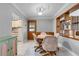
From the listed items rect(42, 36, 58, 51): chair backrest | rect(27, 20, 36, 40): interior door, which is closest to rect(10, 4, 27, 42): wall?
rect(42, 36, 58, 51): chair backrest

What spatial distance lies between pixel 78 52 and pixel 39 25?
9740mm

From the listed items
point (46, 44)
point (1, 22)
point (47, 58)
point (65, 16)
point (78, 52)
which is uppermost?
point (65, 16)

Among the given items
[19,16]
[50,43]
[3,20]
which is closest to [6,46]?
[3,20]

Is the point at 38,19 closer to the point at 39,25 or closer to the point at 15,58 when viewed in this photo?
the point at 39,25

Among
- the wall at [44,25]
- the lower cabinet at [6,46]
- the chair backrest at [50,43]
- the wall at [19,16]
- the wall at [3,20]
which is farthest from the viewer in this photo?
the wall at [44,25]

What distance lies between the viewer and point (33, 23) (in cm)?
1452

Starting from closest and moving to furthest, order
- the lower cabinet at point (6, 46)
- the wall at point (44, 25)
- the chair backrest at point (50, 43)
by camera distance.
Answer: the lower cabinet at point (6, 46), the chair backrest at point (50, 43), the wall at point (44, 25)

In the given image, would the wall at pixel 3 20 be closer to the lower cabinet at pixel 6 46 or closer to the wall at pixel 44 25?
the lower cabinet at pixel 6 46

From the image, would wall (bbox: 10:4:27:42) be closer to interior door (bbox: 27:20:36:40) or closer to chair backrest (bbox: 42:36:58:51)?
chair backrest (bbox: 42:36:58:51)

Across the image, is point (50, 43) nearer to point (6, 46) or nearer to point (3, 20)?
point (3, 20)

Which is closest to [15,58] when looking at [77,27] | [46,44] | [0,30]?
[0,30]

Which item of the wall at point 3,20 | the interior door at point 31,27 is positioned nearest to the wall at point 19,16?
the wall at point 3,20

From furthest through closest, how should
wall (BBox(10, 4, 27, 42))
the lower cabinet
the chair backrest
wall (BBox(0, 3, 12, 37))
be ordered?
wall (BBox(10, 4, 27, 42)) < the chair backrest < wall (BBox(0, 3, 12, 37)) < the lower cabinet

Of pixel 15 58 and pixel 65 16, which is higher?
pixel 65 16
